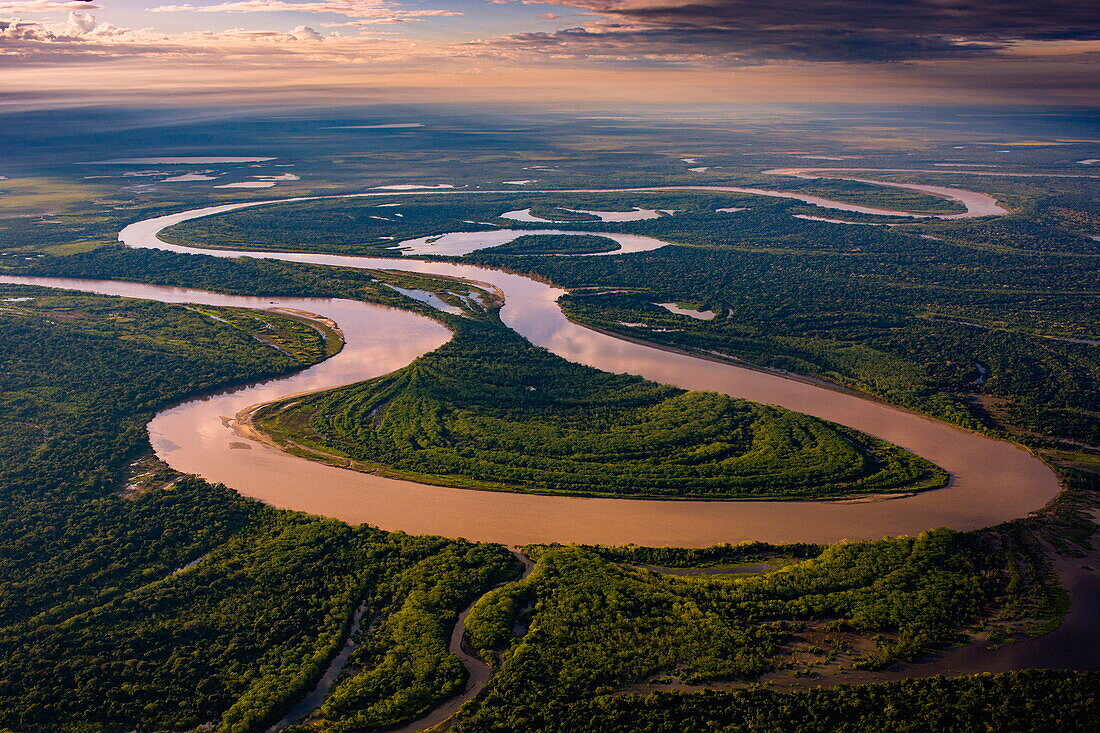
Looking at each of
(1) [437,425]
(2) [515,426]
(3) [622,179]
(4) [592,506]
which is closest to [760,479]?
(4) [592,506]

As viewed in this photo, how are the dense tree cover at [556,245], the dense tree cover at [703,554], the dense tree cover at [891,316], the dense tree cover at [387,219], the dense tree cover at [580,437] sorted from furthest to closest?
the dense tree cover at [387,219]
the dense tree cover at [556,245]
the dense tree cover at [891,316]
the dense tree cover at [580,437]
the dense tree cover at [703,554]

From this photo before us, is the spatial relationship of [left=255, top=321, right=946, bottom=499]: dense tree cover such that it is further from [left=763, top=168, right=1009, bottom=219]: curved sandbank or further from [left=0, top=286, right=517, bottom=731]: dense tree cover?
[left=763, top=168, right=1009, bottom=219]: curved sandbank

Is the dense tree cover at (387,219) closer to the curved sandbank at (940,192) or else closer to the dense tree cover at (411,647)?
the curved sandbank at (940,192)

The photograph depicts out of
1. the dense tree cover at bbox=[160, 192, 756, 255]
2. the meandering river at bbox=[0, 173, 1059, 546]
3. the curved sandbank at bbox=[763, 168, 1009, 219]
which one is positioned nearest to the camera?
the meandering river at bbox=[0, 173, 1059, 546]

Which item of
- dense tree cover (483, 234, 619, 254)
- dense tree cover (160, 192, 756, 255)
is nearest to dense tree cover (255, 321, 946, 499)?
dense tree cover (483, 234, 619, 254)

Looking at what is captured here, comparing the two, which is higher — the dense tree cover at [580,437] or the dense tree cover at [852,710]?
the dense tree cover at [580,437]

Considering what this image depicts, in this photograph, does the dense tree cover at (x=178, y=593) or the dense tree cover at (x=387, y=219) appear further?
the dense tree cover at (x=387, y=219)

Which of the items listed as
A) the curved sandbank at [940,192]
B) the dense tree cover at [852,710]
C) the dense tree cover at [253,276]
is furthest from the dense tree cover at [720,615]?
the curved sandbank at [940,192]
